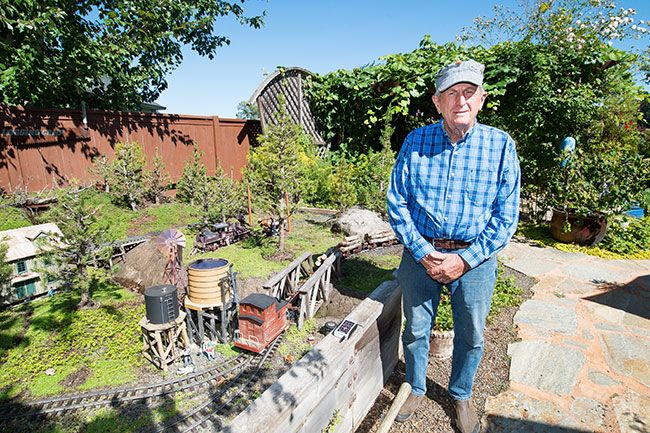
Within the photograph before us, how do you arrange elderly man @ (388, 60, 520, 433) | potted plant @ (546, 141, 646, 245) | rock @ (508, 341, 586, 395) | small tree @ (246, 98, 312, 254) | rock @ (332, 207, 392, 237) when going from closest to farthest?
elderly man @ (388, 60, 520, 433) < rock @ (508, 341, 586, 395) < small tree @ (246, 98, 312, 254) < potted plant @ (546, 141, 646, 245) < rock @ (332, 207, 392, 237)

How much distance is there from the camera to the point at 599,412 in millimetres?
2684

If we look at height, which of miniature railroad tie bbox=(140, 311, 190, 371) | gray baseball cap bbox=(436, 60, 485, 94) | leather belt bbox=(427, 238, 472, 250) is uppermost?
gray baseball cap bbox=(436, 60, 485, 94)

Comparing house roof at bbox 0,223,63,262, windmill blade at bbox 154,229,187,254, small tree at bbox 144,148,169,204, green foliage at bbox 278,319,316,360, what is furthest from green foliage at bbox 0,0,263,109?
green foliage at bbox 278,319,316,360

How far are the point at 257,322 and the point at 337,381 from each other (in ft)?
5.88

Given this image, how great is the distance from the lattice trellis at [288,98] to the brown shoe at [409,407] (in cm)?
917

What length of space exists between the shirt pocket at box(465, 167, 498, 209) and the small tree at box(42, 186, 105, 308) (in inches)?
189

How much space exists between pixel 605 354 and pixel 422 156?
9.56 feet

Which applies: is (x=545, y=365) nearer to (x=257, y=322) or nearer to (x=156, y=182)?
(x=257, y=322)

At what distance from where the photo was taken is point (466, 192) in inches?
88.0

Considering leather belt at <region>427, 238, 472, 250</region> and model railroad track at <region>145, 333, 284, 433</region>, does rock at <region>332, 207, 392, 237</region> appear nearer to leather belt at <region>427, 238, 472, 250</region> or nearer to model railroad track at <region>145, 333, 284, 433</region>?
model railroad track at <region>145, 333, 284, 433</region>

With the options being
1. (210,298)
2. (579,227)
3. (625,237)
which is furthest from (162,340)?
(625,237)

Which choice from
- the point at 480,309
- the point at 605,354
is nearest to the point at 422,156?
the point at 480,309

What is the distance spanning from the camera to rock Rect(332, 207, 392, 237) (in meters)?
7.68

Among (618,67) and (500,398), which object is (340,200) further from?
(618,67)
